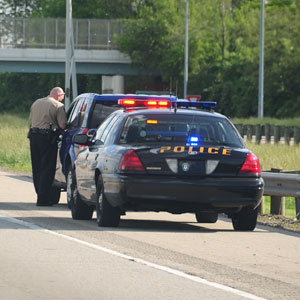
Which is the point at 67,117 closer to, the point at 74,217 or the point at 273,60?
the point at 74,217

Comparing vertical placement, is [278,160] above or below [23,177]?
below

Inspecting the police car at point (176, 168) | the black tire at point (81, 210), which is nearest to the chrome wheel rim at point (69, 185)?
the black tire at point (81, 210)

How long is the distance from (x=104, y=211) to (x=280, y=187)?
11.7ft

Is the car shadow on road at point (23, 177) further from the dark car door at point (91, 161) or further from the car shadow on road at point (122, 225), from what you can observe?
the dark car door at point (91, 161)

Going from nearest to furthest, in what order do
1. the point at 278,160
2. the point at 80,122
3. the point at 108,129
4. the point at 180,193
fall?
the point at 180,193, the point at 108,129, the point at 80,122, the point at 278,160

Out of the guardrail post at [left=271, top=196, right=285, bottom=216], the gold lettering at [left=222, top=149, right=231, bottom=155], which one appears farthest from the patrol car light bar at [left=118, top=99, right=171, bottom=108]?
the guardrail post at [left=271, top=196, right=285, bottom=216]

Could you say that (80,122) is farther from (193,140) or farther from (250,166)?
(250,166)

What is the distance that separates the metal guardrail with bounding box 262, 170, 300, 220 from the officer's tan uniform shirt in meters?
3.19

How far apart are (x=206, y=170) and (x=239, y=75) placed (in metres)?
80.1

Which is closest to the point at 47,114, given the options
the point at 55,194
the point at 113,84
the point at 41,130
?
the point at 41,130

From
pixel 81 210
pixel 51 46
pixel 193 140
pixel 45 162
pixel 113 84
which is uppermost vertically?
pixel 193 140

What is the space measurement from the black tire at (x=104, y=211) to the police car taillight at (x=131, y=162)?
0.65 m

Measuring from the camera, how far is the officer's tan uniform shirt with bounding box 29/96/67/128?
61.6 feet

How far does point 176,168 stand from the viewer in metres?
14.5
